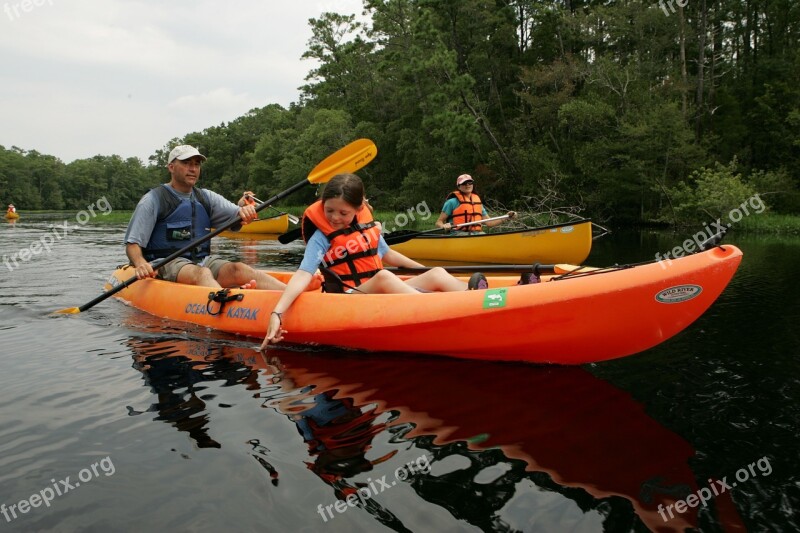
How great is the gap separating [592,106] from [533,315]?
20.7 metres

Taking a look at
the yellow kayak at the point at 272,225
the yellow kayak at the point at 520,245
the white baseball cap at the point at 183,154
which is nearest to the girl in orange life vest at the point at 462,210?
the yellow kayak at the point at 520,245

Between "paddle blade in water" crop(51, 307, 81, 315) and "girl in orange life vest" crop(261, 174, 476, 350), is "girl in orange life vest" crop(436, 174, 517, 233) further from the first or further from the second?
"paddle blade in water" crop(51, 307, 81, 315)

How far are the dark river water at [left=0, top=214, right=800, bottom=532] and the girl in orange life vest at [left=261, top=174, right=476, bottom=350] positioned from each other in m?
0.53

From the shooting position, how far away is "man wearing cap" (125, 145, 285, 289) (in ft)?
17.0

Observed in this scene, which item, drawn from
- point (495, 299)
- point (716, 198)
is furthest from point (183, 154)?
point (716, 198)

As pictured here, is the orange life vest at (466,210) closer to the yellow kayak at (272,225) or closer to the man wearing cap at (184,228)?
the man wearing cap at (184,228)

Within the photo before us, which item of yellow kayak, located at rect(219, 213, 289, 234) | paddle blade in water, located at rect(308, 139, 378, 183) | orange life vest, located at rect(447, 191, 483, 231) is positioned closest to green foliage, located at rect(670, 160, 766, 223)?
orange life vest, located at rect(447, 191, 483, 231)

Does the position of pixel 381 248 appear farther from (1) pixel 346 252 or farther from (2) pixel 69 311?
(2) pixel 69 311

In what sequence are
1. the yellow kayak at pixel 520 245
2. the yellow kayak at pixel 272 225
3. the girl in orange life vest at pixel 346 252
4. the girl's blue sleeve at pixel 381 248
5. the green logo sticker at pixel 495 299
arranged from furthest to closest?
the yellow kayak at pixel 272 225 < the yellow kayak at pixel 520 245 < the girl's blue sleeve at pixel 381 248 < the girl in orange life vest at pixel 346 252 < the green logo sticker at pixel 495 299

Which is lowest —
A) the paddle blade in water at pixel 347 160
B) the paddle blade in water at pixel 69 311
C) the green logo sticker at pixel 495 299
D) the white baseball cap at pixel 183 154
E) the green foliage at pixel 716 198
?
the green foliage at pixel 716 198

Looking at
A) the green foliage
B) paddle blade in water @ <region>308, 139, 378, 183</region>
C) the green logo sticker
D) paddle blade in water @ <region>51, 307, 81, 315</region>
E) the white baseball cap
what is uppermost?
the white baseball cap

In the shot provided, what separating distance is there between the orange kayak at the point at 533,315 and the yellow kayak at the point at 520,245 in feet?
13.9

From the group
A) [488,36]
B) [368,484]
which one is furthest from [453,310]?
[488,36]

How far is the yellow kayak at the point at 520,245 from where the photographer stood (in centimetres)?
884
